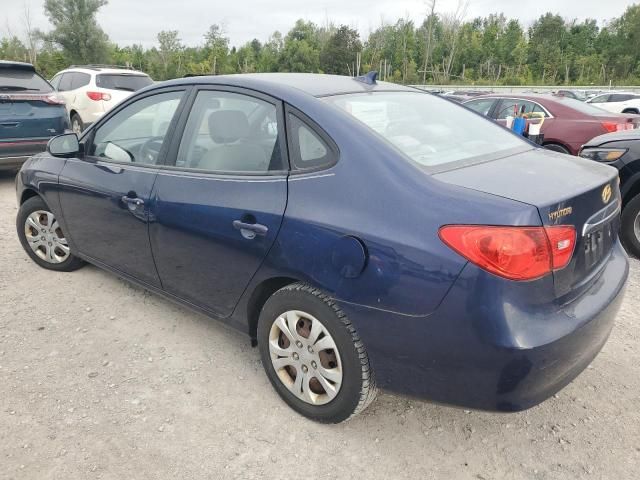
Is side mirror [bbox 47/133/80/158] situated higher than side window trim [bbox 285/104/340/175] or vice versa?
side window trim [bbox 285/104/340/175]

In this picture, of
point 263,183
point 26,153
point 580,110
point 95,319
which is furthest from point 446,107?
point 580,110

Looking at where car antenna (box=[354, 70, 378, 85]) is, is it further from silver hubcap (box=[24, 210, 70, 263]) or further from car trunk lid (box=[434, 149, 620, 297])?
silver hubcap (box=[24, 210, 70, 263])

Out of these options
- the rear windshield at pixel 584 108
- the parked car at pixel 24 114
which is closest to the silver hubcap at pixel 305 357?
the parked car at pixel 24 114

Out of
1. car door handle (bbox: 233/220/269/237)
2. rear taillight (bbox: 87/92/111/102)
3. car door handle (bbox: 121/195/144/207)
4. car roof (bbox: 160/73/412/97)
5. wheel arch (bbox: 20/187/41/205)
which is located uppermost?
car roof (bbox: 160/73/412/97)

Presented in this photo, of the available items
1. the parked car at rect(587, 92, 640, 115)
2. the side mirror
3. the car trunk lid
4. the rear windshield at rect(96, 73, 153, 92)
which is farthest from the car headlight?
Result: the parked car at rect(587, 92, 640, 115)

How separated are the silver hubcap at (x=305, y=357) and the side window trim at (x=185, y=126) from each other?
70cm

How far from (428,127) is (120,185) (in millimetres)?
1856

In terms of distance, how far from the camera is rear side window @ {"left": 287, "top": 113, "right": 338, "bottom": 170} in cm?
221

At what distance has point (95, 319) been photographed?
3.37 metres

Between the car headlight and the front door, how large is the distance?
3.86m

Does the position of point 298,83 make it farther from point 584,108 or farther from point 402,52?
point 402,52

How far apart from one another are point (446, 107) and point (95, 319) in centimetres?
261

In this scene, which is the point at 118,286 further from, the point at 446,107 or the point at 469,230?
the point at 469,230

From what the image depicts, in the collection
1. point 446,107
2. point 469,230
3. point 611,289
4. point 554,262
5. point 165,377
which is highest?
point 446,107
